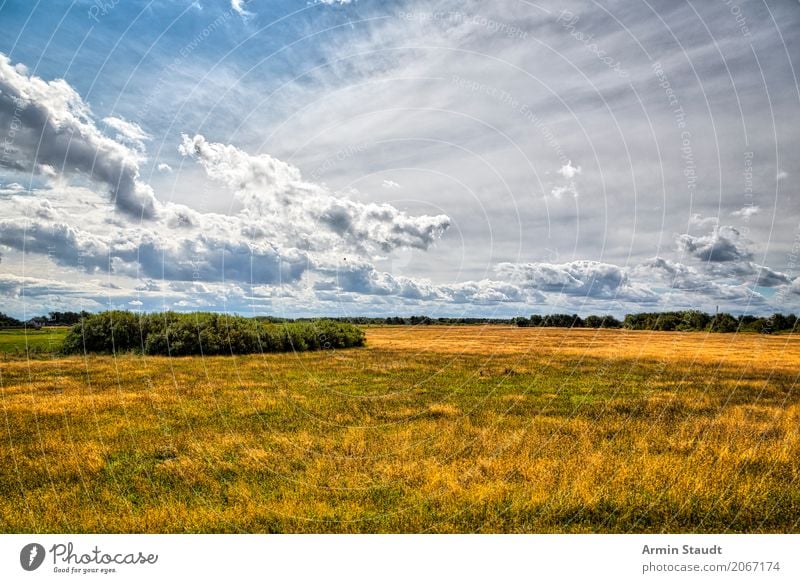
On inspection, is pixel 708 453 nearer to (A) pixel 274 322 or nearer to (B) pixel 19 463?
(B) pixel 19 463

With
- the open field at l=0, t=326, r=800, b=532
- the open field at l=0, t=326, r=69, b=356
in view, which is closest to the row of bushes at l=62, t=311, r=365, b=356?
the open field at l=0, t=326, r=69, b=356

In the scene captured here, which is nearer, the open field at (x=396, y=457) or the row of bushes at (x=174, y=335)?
the open field at (x=396, y=457)

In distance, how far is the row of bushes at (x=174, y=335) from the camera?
155 feet

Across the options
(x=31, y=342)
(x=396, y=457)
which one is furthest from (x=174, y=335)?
(x=396, y=457)

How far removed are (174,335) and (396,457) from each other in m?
40.0

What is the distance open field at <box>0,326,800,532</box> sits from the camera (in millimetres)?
10797

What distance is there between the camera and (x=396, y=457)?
14359 mm

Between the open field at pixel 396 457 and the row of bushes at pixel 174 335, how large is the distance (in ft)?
60.4

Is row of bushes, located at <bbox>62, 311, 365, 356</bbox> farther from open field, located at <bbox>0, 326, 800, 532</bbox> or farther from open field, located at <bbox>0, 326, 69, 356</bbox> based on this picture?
open field, located at <bbox>0, 326, 800, 532</bbox>

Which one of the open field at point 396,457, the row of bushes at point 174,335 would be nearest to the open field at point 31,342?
the row of bushes at point 174,335

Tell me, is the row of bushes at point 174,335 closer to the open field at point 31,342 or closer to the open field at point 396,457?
the open field at point 31,342

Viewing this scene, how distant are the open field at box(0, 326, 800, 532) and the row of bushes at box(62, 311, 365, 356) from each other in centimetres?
1841

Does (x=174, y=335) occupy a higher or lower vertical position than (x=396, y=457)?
higher

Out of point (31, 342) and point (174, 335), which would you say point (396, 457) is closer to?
point (174, 335)
